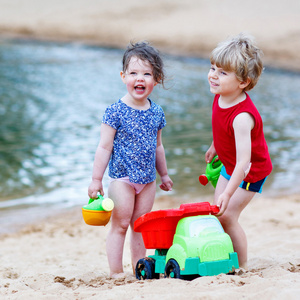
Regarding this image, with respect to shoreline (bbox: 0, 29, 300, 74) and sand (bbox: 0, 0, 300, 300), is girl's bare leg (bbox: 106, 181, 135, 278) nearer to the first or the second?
sand (bbox: 0, 0, 300, 300)

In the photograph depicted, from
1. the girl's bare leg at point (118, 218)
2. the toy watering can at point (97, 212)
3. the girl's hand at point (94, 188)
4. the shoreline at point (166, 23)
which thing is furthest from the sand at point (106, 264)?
the shoreline at point (166, 23)

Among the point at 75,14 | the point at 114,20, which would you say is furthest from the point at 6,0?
the point at 114,20

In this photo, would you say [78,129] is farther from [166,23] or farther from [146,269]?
[166,23]

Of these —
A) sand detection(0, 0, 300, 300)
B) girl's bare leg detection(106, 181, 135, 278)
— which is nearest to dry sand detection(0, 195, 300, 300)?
sand detection(0, 0, 300, 300)

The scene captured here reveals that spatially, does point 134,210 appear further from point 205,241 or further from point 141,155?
point 205,241

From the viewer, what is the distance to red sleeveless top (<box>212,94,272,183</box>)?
116 inches

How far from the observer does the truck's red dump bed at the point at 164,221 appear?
2.82m

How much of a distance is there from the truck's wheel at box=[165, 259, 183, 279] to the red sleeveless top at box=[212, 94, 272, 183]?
2.13ft

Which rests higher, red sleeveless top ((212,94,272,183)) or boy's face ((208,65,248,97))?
boy's face ((208,65,248,97))

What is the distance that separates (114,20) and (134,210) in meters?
26.2

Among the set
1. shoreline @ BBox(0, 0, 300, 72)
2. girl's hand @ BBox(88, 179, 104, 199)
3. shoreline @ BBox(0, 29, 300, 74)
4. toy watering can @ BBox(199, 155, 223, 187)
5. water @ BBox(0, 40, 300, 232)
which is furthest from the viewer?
shoreline @ BBox(0, 0, 300, 72)

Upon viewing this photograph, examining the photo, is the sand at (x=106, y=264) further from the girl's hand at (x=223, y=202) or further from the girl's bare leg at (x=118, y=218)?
the girl's hand at (x=223, y=202)

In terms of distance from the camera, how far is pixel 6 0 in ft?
119

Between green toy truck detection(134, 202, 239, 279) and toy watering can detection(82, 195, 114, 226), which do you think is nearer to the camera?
green toy truck detection(134, 202, 239, 279)
